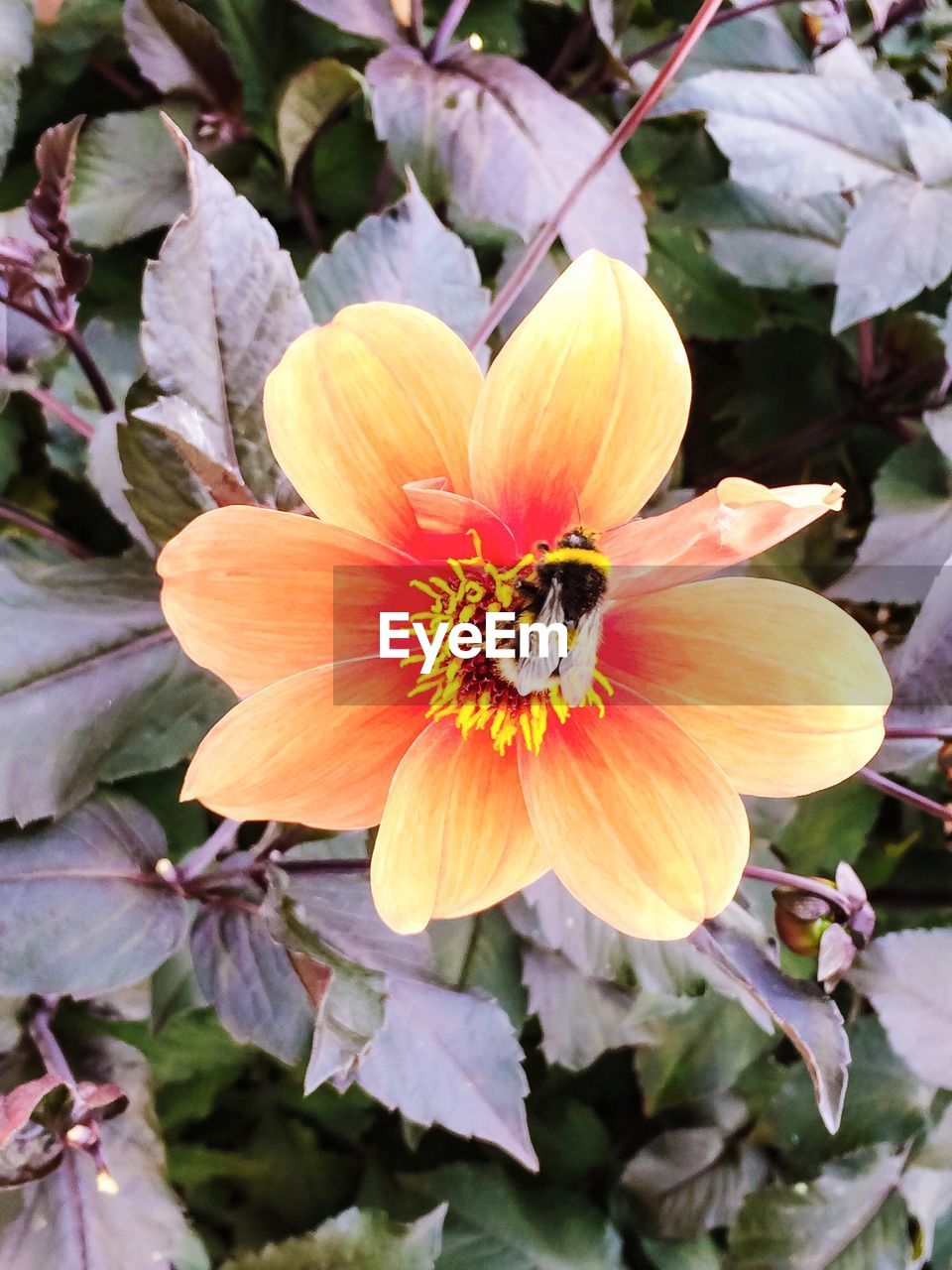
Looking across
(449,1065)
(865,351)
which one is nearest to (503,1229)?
(449,1065)

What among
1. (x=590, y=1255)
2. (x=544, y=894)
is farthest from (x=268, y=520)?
(x=590, y=1255)

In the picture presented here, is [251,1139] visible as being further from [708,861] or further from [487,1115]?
[708,861]

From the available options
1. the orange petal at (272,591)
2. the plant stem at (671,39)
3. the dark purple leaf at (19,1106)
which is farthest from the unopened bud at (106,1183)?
the plant stem at (671,39)

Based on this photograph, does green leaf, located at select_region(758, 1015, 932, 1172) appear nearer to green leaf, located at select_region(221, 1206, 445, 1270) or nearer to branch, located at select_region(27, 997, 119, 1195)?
green leaf, located at select_region(221, 1206, 445, 1270)

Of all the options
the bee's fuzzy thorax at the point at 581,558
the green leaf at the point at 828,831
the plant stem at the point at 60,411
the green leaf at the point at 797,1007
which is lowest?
the green leaf at the point at 828,831

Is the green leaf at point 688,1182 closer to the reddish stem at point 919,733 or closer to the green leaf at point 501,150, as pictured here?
the reddish stem at point 919,733

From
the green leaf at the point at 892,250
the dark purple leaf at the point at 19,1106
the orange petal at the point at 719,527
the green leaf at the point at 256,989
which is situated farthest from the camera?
the green leaf at the point at 892,250
